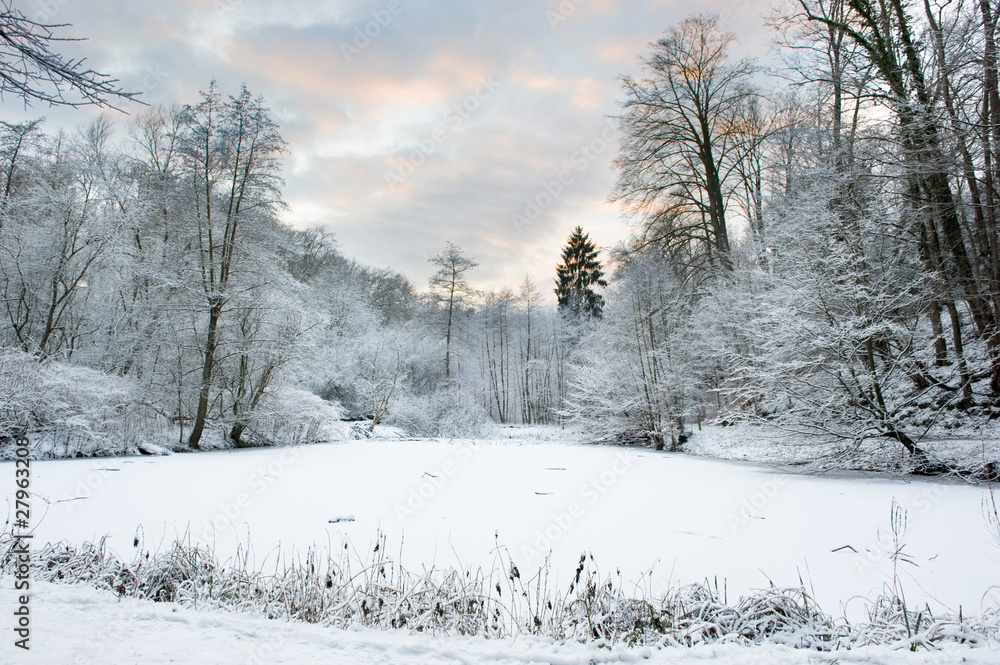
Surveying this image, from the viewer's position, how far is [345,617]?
2316 mm

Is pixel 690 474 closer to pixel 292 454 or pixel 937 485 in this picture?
pixel 937 485

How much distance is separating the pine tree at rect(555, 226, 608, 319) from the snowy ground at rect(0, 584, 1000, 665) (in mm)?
26287

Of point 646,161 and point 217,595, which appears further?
point 646,161

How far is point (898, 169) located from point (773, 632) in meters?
8.51

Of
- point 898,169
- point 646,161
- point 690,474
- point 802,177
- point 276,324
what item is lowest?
point 690,474

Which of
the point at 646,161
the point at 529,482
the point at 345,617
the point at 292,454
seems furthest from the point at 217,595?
the point at 646,161

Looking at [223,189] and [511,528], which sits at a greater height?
[223,189]
